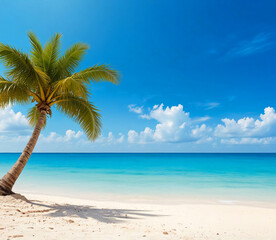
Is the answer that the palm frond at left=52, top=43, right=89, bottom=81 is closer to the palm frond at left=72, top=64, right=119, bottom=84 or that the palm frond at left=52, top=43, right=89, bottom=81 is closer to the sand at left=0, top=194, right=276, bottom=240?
the palm frond at left=72, top=64, right=119, bottom=84

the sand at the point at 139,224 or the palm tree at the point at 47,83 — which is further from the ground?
the palm tree at the point at 47,83

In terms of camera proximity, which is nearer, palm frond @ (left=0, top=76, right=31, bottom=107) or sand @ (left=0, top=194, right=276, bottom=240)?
sand @ (left=0, top=194, right=276, bottom=240)

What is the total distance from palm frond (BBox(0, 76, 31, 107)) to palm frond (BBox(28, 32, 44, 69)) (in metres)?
1.25

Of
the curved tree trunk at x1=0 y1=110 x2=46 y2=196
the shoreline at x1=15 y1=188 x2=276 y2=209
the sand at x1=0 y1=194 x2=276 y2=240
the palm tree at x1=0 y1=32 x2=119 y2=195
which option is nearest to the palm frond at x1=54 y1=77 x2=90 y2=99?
the palm tree at x1=0 y1=32 x2=119 y2=195

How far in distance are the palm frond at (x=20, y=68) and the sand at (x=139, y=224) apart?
3519mm

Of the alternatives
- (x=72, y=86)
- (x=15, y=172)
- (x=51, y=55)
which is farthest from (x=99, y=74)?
(x=15, y=172)

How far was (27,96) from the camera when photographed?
23.2 ft

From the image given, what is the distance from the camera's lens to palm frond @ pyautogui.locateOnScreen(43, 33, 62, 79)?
24.6 ft

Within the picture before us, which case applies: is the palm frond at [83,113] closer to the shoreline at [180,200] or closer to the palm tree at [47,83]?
the palm tree at [47,83]

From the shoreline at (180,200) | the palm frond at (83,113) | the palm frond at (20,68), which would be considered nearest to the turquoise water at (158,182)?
the shoreline at (180,200)

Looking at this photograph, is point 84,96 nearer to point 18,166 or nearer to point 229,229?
point 18,166

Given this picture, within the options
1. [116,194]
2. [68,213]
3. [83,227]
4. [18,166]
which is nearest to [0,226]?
[83,227]

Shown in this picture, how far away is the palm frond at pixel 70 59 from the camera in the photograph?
24.9ft

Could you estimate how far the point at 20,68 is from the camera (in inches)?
254
